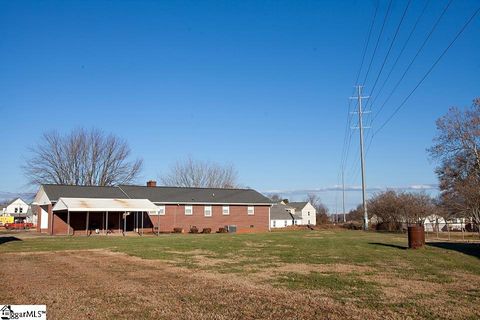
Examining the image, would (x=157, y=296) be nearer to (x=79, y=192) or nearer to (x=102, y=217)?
(x=102, y=217)

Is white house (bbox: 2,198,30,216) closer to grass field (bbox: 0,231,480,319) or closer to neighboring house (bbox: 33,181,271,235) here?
neighboring house (bbox: 33,181,271,235)

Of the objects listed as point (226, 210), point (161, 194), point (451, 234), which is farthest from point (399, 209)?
point (161, 194)

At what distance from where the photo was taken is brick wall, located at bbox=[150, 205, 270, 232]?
47312 millimetres

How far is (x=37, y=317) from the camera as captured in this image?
4453 millimetres

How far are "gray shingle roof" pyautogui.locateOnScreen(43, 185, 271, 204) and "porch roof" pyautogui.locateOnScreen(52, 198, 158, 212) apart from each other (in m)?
2.15

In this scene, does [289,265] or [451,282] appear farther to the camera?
[289,265]

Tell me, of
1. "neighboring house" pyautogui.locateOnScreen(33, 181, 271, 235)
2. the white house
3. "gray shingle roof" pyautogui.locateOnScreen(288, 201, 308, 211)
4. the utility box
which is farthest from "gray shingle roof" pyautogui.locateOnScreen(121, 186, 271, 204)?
the white house

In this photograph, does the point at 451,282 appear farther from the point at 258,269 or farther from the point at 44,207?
the point at 44,207

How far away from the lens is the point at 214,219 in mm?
50344

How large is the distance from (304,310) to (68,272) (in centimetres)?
862

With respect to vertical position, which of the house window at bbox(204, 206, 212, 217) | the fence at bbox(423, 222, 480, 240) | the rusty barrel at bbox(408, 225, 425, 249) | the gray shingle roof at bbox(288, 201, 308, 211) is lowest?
the fence at bbox(423, 222, 480, 240)

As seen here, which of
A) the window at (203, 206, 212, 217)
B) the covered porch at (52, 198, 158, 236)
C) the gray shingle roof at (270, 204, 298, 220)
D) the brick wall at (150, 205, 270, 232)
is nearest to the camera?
the covered porch at (52, 198, 158, 236)

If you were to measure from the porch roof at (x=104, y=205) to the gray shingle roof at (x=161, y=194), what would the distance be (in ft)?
7.06

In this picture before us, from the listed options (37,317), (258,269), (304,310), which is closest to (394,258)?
(258,269)
